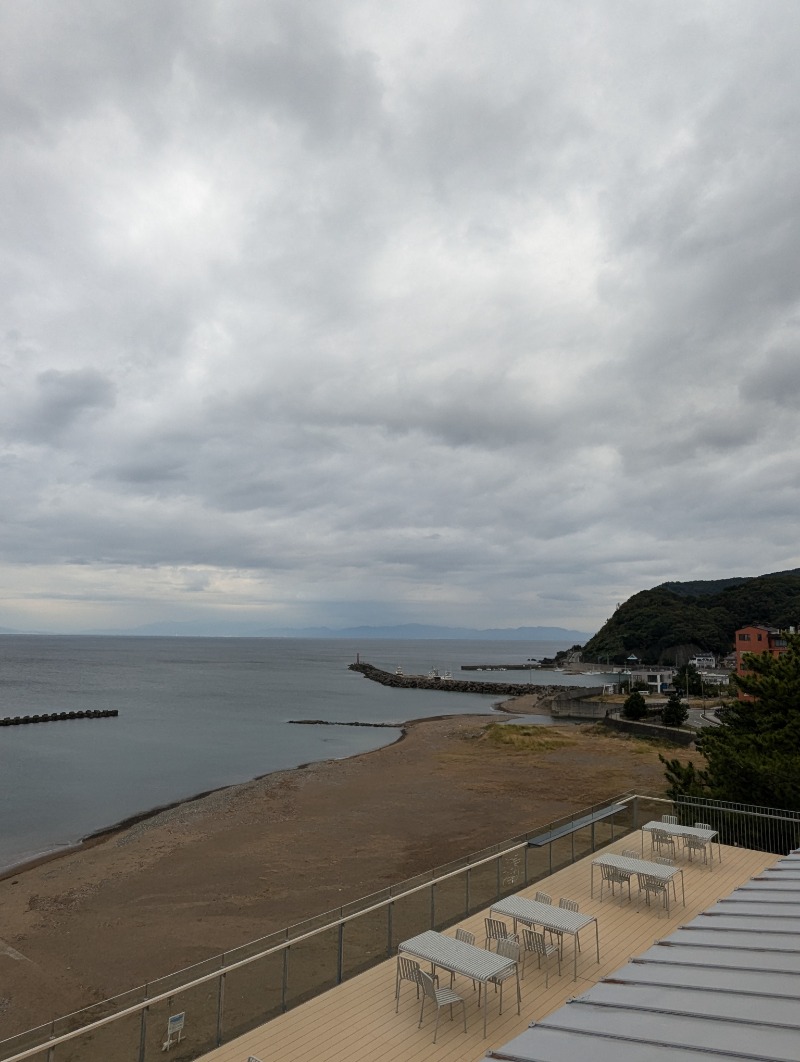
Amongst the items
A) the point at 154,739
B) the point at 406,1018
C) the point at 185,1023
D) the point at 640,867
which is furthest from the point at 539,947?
the point at 154,739

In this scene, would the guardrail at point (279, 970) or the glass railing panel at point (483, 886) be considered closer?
the guardrail at point (279, 970)

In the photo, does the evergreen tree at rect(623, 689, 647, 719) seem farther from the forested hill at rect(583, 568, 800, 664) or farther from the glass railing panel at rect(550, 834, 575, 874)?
the forested hill at rect(583, 568, 800, 664)

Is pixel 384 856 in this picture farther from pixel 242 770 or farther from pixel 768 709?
pixel 242 770

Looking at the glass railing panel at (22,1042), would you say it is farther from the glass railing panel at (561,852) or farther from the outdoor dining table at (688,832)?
the outdoor dining table at (688,832)

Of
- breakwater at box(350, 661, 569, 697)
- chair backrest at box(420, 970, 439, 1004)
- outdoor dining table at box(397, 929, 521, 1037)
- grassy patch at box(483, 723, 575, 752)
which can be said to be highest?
outdoor dining table at box(397, 929, 521, 1037)

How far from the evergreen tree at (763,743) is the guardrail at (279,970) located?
19.9 ft

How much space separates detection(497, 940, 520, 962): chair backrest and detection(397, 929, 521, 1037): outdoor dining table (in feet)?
1.48

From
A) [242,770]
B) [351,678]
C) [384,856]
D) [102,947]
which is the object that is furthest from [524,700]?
[102,947]

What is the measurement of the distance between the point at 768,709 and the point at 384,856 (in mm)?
13618

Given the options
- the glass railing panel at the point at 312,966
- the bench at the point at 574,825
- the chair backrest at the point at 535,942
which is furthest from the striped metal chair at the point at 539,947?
the glass railing panel at the point at 312,966

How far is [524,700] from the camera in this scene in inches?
3745

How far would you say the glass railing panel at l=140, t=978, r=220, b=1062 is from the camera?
7.08 meters

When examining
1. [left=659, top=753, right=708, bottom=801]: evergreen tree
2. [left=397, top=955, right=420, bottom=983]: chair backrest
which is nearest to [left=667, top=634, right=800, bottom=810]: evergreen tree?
[left=659, top=753, right=708, bottom=801]: evergreen tree

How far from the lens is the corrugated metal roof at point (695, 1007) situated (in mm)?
3709
